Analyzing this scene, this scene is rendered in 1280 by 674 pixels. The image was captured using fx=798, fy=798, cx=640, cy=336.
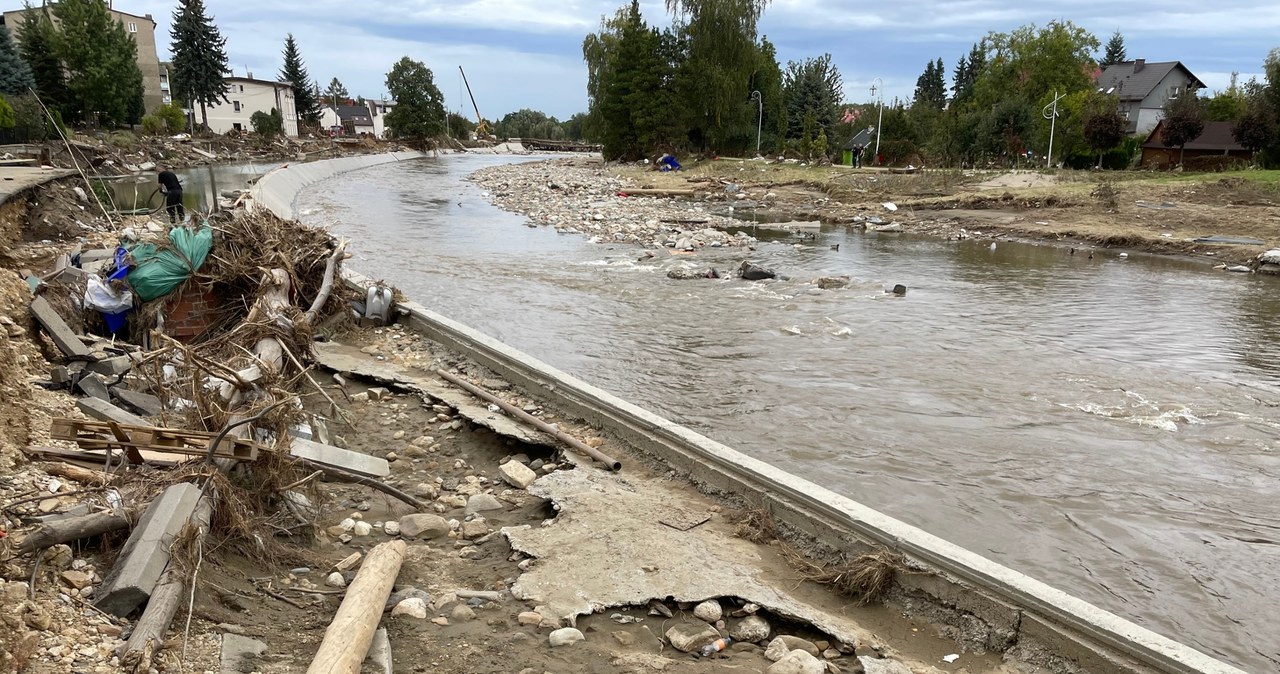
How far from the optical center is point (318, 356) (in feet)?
24.7

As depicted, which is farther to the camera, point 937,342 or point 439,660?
point 937,342

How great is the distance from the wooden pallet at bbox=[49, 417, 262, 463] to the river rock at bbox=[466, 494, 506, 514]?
1319 millimetres

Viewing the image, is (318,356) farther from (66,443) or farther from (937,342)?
(937,342)

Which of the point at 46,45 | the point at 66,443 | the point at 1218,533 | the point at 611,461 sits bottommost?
the point at 1218,533

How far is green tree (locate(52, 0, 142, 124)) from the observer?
50062 mm

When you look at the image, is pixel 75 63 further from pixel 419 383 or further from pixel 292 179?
pixel 419 383

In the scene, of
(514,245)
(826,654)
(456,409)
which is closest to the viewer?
(826,654)

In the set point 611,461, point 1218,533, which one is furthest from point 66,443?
point 1218,533

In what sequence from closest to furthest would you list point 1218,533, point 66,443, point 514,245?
point 66,443 < point 1218,533 < point 514,245

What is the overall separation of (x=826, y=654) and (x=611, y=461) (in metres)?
2.13

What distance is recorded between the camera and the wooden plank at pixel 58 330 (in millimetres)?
6172

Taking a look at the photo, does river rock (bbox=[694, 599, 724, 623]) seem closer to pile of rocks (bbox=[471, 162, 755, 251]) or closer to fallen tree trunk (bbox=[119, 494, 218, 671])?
fallen tree trunk (bbox=[119, 494, 218, 671])

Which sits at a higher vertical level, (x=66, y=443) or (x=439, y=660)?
(x=66, y=443)

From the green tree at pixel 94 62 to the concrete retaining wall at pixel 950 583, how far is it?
58282 mm
